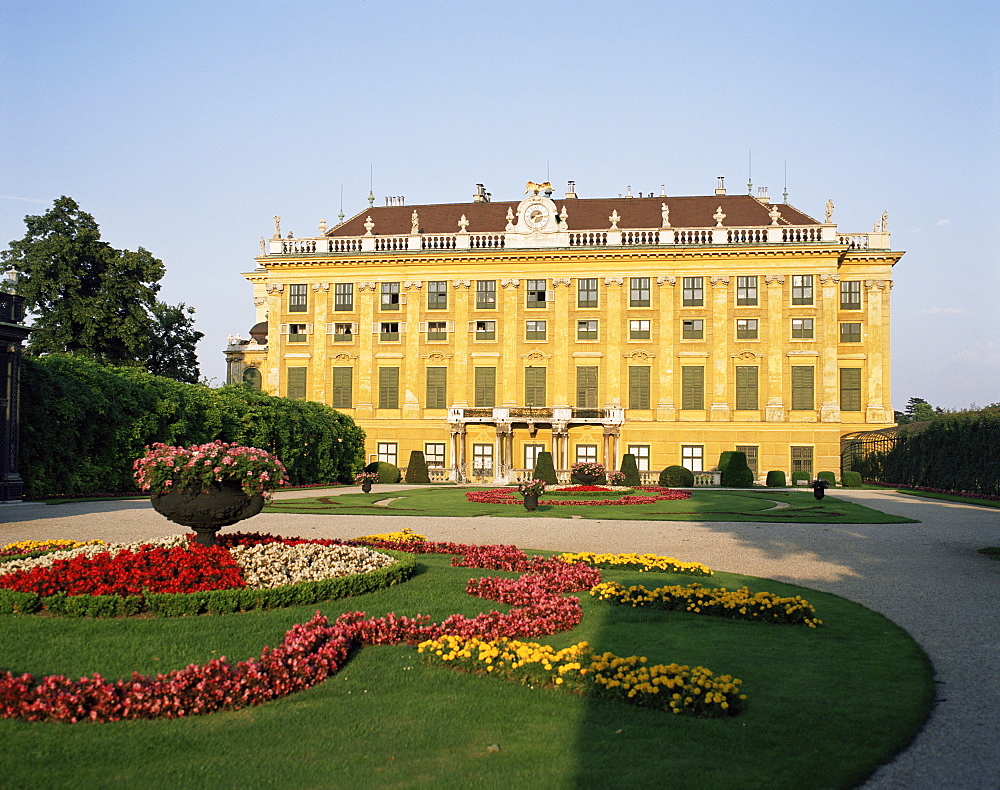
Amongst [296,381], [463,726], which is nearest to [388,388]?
[296,381]

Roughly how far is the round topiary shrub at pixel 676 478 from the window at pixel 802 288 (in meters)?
16.9

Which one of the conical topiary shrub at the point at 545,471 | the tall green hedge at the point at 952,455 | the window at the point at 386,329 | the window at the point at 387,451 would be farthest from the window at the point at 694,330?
the window at the point at 387,451

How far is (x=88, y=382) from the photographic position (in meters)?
31.8

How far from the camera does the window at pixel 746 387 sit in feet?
192

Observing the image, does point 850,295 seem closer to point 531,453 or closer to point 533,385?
point 533,385

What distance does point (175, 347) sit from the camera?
61906 mm

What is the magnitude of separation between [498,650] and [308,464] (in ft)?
132

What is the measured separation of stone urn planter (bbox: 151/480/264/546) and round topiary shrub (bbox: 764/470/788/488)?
44983mm

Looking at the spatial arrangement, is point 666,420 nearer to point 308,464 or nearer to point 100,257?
point 308,464

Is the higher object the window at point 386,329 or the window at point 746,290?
the window at point 746,290

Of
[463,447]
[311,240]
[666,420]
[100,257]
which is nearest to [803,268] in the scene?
[666,420]

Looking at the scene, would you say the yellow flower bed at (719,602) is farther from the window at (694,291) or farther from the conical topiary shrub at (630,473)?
the window at (694,291)

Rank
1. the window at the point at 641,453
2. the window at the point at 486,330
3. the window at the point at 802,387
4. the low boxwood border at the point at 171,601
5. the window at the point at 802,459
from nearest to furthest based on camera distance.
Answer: the low boxwood border at the point at 171,601 → the window at the point at 802,459 → the window at the point at 802,387 → the window at the point at 641,453 → the window at the point at 486,330

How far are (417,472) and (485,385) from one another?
411 inches
